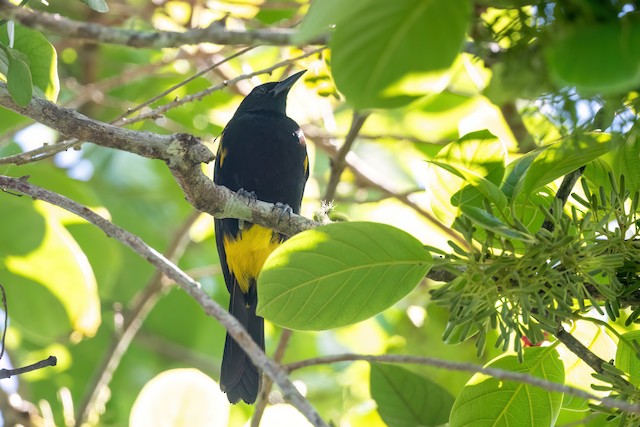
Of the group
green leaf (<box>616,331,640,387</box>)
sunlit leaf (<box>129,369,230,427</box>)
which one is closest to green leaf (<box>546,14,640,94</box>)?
green leaf (<box>616,331,640,387</box>)

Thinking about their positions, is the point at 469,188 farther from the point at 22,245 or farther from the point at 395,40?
the point at 22,245

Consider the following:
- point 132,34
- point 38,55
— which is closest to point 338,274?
point 132,34

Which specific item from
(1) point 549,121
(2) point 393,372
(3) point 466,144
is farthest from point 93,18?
(1) point 549,121

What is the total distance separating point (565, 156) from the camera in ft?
5.70

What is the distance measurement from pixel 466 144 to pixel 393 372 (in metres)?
0.97

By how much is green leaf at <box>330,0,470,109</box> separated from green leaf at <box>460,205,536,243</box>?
0.46 meters

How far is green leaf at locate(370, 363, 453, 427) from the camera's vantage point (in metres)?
2.68

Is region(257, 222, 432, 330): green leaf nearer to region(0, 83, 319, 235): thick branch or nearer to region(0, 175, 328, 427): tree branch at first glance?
region(0, 175, 328, 427): tree branch

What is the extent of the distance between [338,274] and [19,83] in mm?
822

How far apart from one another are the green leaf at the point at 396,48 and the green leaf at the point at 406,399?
5.20 feet

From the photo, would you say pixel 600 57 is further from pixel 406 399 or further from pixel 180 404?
pixel 180 404

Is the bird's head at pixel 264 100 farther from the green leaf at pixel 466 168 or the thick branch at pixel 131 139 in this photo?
the green leaf at pixel 466 168

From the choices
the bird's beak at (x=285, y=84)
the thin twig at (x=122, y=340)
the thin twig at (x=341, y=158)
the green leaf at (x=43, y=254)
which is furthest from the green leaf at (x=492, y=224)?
the bird's beak at (x=285, y=84)

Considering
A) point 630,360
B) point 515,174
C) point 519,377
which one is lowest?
point 519,377
